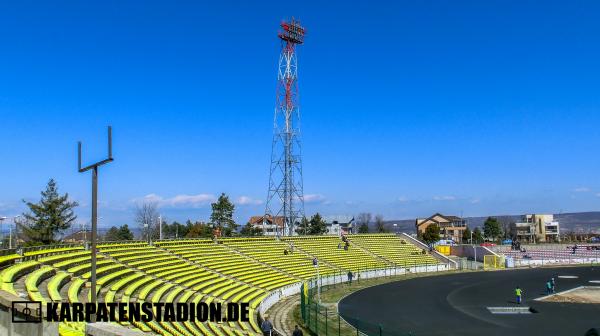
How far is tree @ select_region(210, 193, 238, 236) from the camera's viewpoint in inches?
3802

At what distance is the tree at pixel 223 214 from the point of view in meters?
96.6

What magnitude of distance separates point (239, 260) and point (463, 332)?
24.9 metres

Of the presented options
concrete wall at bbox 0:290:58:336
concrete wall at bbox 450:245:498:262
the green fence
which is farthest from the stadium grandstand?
concrete wall at bbox 450:245:498:262

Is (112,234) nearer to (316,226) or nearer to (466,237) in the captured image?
(316,226)

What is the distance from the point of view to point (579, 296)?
138 feet

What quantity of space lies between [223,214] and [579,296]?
66.2 meters

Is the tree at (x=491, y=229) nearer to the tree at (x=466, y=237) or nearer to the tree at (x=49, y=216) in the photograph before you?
the tree at (x=466, y=237)

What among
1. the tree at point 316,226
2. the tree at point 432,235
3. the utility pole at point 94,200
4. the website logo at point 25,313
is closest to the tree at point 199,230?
the tree at point 316,226

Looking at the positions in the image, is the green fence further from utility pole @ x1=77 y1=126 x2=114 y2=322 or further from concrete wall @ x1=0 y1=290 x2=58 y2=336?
concrete wall @ x1=0 y1=290 x2=58 y2=336

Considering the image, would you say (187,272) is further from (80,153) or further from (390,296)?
(80,153)

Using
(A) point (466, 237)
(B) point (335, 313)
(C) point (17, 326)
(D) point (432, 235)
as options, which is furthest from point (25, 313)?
(A) point (466, 237)

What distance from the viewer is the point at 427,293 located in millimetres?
45344

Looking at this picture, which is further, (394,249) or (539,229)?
(539,229)

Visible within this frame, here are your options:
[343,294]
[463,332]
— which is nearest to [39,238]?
[343,294]
